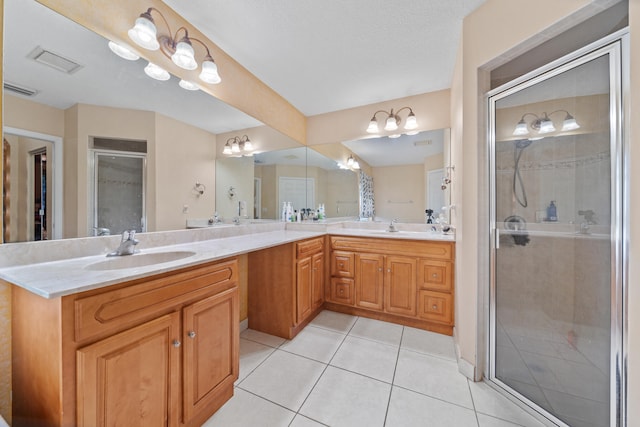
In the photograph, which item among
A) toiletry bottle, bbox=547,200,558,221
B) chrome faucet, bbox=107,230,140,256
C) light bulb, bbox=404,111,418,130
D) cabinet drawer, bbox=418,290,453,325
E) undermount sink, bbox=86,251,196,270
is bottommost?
cabinet drawer, bbox=418,290,453,325

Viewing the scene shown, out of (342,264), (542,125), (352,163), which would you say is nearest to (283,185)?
(352,163)

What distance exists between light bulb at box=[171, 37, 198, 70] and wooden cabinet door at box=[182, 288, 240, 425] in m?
1.46

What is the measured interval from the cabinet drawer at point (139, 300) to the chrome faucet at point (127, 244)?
47 cm

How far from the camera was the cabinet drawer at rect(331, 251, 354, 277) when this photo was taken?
244cm

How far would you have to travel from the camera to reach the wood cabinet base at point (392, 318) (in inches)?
83.3

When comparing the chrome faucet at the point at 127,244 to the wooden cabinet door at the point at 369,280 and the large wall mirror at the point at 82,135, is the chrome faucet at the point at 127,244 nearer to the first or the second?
the large wall mirror at the point at 82,135

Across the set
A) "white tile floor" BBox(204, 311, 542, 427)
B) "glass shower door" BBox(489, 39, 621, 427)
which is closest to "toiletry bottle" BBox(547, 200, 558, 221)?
"glass shower door" BBox(489, 39, 621, 427)

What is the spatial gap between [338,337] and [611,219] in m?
1.85

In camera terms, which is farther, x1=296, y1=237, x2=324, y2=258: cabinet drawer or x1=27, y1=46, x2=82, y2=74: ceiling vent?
x1=296, y1=237, x2=324, y2=258: cabinet drawer

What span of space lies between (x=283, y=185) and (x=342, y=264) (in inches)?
48.5

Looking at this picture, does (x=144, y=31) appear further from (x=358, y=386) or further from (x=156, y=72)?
(x=358, y=386)

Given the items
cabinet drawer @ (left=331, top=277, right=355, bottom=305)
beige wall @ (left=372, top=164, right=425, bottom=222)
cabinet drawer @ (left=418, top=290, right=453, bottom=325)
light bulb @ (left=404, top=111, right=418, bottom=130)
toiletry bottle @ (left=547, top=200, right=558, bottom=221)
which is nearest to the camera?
toiletry bottle @ (left=547, top=200, right=558, bottom=221)

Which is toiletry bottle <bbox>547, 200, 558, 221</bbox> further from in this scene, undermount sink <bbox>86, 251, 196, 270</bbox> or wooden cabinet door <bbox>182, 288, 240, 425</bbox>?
undermount sink <bbox>86, 251, 196, 270</bbox>

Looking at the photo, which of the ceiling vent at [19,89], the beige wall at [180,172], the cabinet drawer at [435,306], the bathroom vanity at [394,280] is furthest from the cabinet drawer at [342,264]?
the ceiling vent at [19,89]
